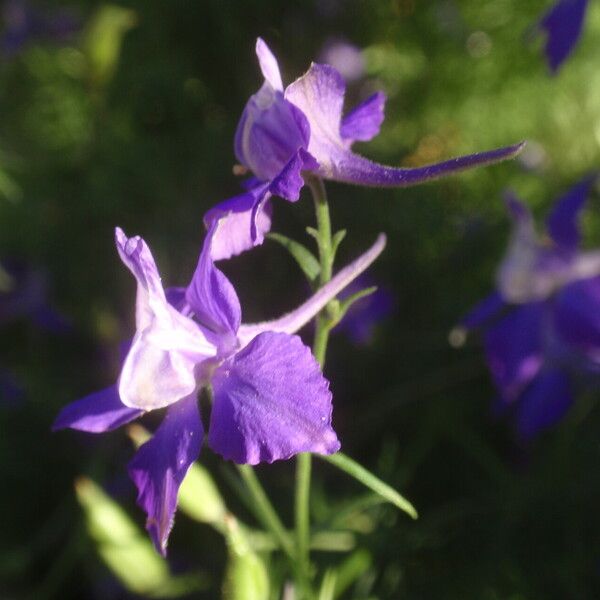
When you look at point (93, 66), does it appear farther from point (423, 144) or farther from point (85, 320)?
point (423, 144)

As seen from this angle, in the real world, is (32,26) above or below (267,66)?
below

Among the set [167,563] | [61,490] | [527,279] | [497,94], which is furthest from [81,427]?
[497,94]

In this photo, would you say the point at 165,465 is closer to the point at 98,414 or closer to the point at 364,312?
the point at 98,414

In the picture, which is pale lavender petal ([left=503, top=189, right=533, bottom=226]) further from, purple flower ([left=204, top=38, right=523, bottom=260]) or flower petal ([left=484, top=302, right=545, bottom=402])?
purple flower ([left=204, top=38, right=523, bottom=260])

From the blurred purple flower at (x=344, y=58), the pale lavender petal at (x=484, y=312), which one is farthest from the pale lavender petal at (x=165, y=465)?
the blurred purple flower at (x=344, y=58)

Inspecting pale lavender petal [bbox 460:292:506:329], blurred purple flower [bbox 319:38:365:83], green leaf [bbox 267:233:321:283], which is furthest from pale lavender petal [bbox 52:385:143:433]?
blurred purple flower [bbox 319:38:365:83]

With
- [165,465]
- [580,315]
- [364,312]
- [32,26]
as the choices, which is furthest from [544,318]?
[32,26]
